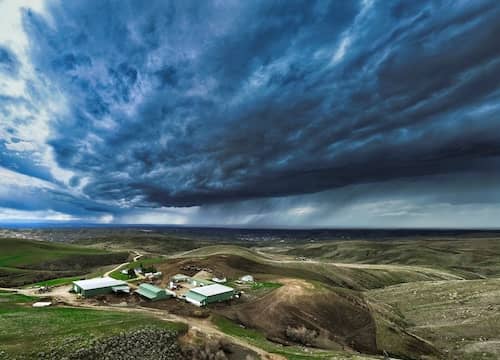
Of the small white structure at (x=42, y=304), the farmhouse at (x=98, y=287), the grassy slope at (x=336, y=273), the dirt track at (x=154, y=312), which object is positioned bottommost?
the grassy slope at (x=336, y=273)

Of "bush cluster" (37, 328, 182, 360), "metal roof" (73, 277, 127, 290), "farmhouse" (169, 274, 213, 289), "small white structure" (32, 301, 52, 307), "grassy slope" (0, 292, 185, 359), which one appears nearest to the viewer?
"bush cluster" (37, 328, 182, 360)

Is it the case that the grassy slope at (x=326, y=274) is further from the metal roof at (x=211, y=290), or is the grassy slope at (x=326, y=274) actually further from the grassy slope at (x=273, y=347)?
the grassy slope at (x=273, y=347)

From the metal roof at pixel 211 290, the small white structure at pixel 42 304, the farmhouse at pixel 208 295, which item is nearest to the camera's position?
the small white structure at pixel 42 304

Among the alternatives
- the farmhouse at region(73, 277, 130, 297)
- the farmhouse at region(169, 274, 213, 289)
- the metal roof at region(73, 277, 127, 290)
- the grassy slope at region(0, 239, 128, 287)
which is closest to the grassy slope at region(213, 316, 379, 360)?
Answer: the farmhouse at region(169, 274, 213, 289)

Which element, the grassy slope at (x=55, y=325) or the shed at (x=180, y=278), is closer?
the grassy slope at (x=55, y=325)

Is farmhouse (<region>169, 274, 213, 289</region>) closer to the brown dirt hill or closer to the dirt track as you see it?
the brown dirt hill

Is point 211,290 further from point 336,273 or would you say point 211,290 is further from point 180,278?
point 336,273

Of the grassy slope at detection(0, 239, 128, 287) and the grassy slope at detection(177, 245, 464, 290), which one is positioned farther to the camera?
the grassy slope at detection(0, 239, 128, 287)

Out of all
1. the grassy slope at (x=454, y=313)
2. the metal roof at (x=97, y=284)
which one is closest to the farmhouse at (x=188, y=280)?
the metal roof at (x=97, y=284)
